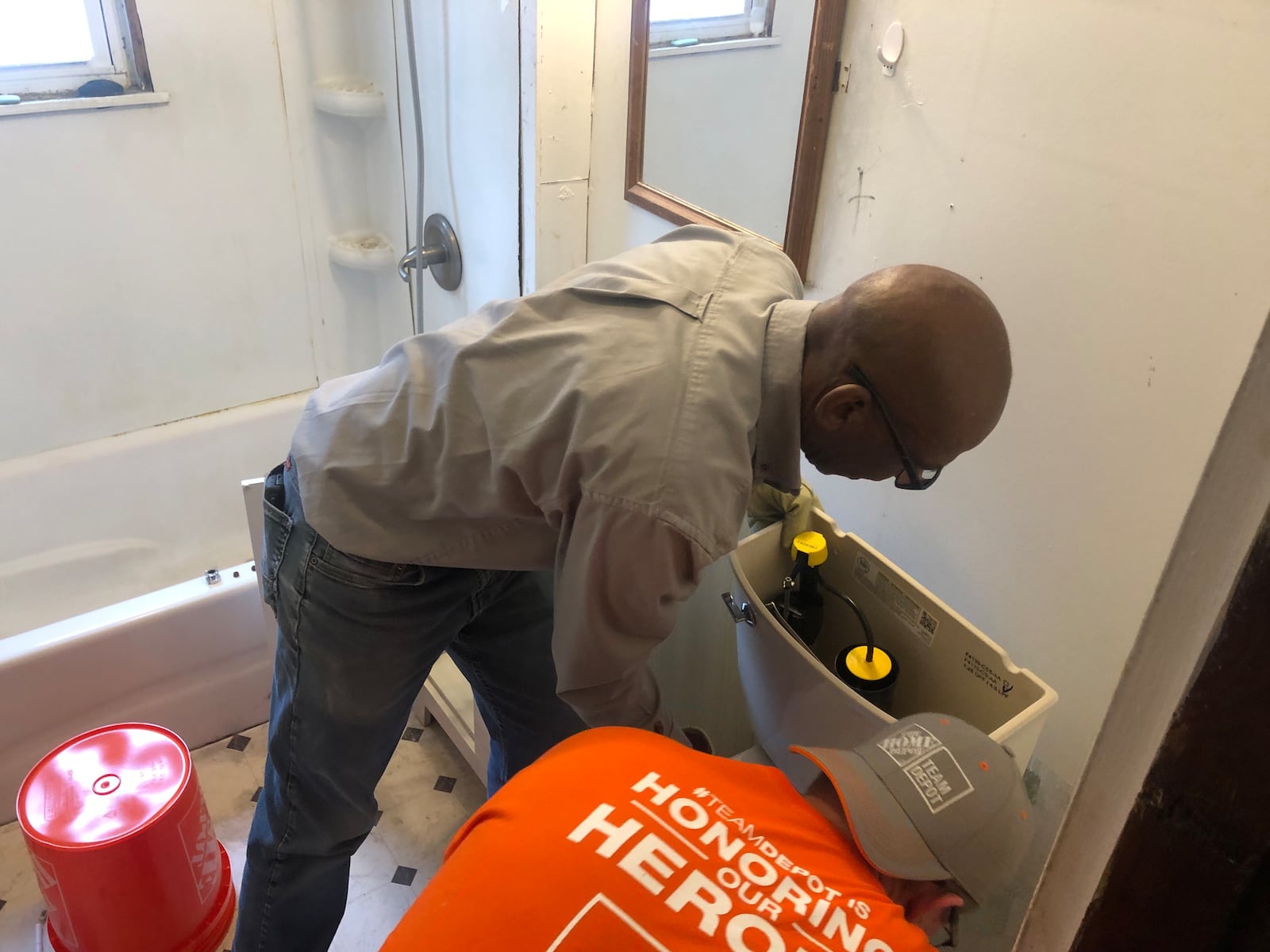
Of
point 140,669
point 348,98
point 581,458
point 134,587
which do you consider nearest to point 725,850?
point 581,458

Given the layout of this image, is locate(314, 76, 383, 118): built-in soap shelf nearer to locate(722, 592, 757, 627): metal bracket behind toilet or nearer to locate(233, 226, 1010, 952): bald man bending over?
locate(233, 226, 1010, 952): bald man bending over

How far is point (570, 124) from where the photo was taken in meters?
1.37

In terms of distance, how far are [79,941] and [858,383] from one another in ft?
4.01

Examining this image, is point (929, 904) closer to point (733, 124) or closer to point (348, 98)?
point (733, 124)

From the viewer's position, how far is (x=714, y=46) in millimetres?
1164

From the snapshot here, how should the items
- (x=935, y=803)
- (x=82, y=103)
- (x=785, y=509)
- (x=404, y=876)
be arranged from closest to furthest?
(x=935, y=803)
(x=785, y=509)
(x=404, y=876)
(x=82, y=103)

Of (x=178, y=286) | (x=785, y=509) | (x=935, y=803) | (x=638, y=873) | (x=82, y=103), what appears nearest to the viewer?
(x=638, y=873)

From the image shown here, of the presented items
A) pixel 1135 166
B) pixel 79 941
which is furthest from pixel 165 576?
pixel 1135 166

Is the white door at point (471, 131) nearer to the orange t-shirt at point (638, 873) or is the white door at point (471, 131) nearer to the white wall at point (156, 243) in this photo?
the white wall at point (156, 243)

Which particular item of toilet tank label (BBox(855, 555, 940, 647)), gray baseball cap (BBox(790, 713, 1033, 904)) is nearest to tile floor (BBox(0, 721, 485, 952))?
toilet tank label (BBox(855, 555, 940, 647))

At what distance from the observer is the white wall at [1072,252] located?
73 cm

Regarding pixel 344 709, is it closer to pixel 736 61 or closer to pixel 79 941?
pixel 79 941

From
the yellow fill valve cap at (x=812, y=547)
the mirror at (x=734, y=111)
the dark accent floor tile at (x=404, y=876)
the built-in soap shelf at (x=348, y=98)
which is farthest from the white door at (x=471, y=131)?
the dark accent floor tile at (x=404, y=876)

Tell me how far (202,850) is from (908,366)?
1136mm
